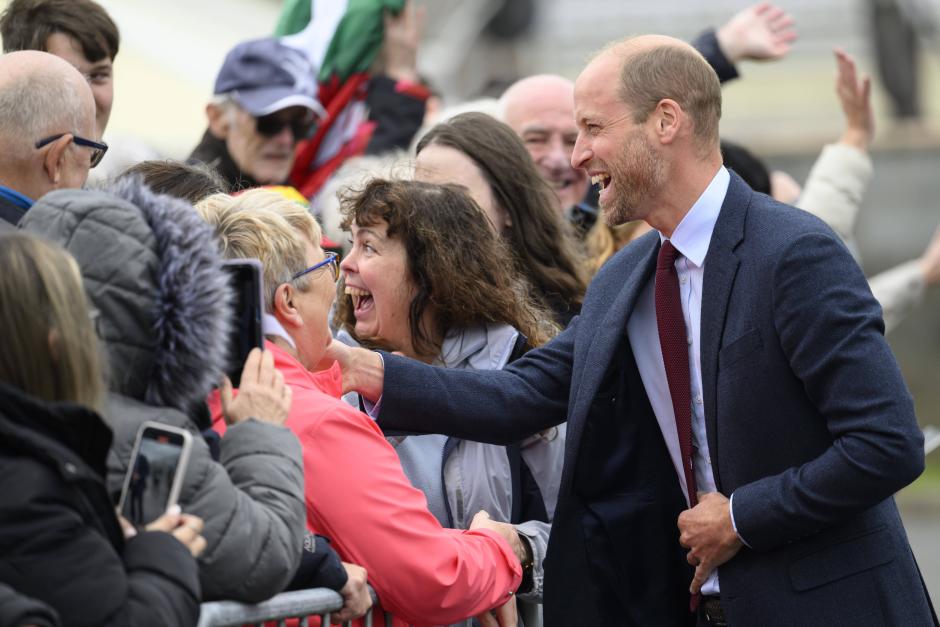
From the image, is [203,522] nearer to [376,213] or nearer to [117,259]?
[117,259]

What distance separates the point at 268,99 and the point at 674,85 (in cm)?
233

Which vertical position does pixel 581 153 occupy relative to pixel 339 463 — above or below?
above

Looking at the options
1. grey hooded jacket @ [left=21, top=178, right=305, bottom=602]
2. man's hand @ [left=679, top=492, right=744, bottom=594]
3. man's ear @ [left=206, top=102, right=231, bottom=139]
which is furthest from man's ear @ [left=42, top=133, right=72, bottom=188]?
man's ear @ [left=206, top=102, right=231, bottom=139]

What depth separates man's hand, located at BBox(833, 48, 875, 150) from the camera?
5.59 metres

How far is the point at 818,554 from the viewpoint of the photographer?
3566 mm

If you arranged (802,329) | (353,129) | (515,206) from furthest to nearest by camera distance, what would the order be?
1. (353,129)
2. (515,206)
3. (802,329)

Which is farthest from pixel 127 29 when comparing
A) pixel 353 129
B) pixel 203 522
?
pixel 203 522

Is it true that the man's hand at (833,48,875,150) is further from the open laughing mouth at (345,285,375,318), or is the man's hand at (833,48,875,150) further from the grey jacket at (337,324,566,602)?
the open laughing mouth at (345,285,375,318)

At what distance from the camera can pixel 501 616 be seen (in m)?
3.96

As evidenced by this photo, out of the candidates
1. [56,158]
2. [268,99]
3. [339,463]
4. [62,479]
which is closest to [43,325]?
[62,479]

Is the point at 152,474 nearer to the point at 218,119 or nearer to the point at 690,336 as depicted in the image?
the point at 690,336

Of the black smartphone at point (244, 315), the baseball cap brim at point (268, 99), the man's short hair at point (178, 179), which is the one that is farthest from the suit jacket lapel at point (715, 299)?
the baseball cap brim at point (268, 99)

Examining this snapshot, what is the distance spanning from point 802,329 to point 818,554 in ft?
1.78

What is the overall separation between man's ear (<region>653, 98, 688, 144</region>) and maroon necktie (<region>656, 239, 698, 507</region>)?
28 cm
